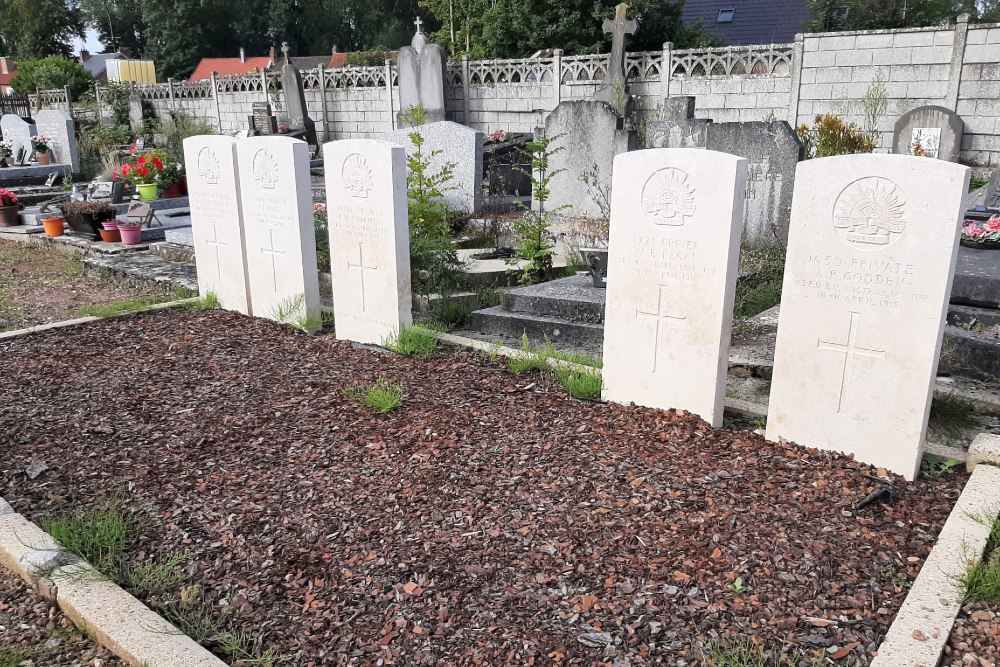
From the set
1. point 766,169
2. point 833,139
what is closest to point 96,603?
point 766,169

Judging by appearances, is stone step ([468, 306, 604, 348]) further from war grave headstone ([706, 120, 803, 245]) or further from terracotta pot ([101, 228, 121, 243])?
terracotta pot ([101, 228, 121, 243])

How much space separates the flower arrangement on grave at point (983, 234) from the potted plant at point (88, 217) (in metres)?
9.91

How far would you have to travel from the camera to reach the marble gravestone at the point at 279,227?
5699 millimetres

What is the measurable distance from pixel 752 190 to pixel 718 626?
5454 mm

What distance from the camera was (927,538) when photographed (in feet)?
9.75

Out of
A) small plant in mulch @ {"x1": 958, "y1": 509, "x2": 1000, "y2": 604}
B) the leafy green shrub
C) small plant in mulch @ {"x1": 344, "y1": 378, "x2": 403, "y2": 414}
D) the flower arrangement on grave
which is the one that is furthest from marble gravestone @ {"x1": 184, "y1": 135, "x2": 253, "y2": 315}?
the flower arrangement on grave

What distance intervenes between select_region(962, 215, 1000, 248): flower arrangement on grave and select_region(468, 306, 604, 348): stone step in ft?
10.9

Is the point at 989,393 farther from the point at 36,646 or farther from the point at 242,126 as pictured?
the point at 242,126

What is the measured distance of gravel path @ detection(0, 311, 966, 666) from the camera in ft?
8.32

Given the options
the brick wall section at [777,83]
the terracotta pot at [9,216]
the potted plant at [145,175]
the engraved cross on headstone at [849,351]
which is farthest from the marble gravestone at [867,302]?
the terracotta pot at [9,216]

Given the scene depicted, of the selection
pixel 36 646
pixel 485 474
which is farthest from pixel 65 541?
pixel 485 474

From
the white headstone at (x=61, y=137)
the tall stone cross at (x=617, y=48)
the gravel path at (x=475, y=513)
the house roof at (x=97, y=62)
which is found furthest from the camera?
the house roof at (x=97, y=62)

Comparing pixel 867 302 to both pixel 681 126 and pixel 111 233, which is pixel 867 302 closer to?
pixel 681 126

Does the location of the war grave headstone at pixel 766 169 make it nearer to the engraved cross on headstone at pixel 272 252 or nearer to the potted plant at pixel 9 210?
the engraved cross on headstone at pixel 272 252
